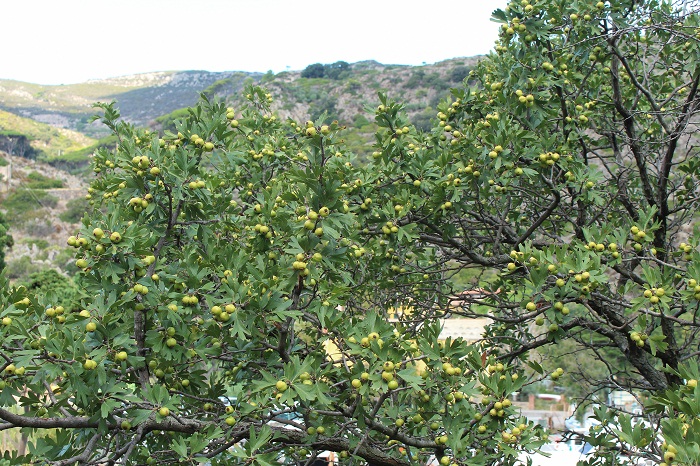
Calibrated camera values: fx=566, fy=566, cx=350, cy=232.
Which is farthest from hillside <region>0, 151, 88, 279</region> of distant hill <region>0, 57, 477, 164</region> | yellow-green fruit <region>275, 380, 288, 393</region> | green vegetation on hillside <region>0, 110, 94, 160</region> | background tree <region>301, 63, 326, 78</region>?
yellow-green fruit <region>275, 380, 288, 393</region>

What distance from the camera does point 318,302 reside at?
248 cm

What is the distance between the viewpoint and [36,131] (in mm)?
88688

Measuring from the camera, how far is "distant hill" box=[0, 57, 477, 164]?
60812 millimetres

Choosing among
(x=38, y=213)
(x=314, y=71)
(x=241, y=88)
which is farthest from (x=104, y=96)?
(x=38, y=213)

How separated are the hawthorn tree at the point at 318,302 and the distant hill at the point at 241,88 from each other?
24.6 meters

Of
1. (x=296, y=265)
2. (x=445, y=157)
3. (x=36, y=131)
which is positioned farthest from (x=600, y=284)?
(x=36, y=131)

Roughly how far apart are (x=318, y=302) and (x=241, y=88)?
3241 inches

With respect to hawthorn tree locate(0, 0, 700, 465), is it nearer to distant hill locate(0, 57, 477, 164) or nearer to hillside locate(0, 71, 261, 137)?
distant hill locate(0, 57, 477, 164)

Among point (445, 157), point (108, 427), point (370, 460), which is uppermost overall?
point (445, 157)

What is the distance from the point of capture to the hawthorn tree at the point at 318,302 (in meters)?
2.27

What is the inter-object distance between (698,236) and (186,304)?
101 inches

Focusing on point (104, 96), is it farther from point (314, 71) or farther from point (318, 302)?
point (318, 302)

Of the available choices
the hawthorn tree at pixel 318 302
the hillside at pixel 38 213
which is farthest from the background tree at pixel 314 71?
the hawthorn tree at pixel 318 302

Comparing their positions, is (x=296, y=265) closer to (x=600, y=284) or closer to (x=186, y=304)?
(x=186, y=304)
